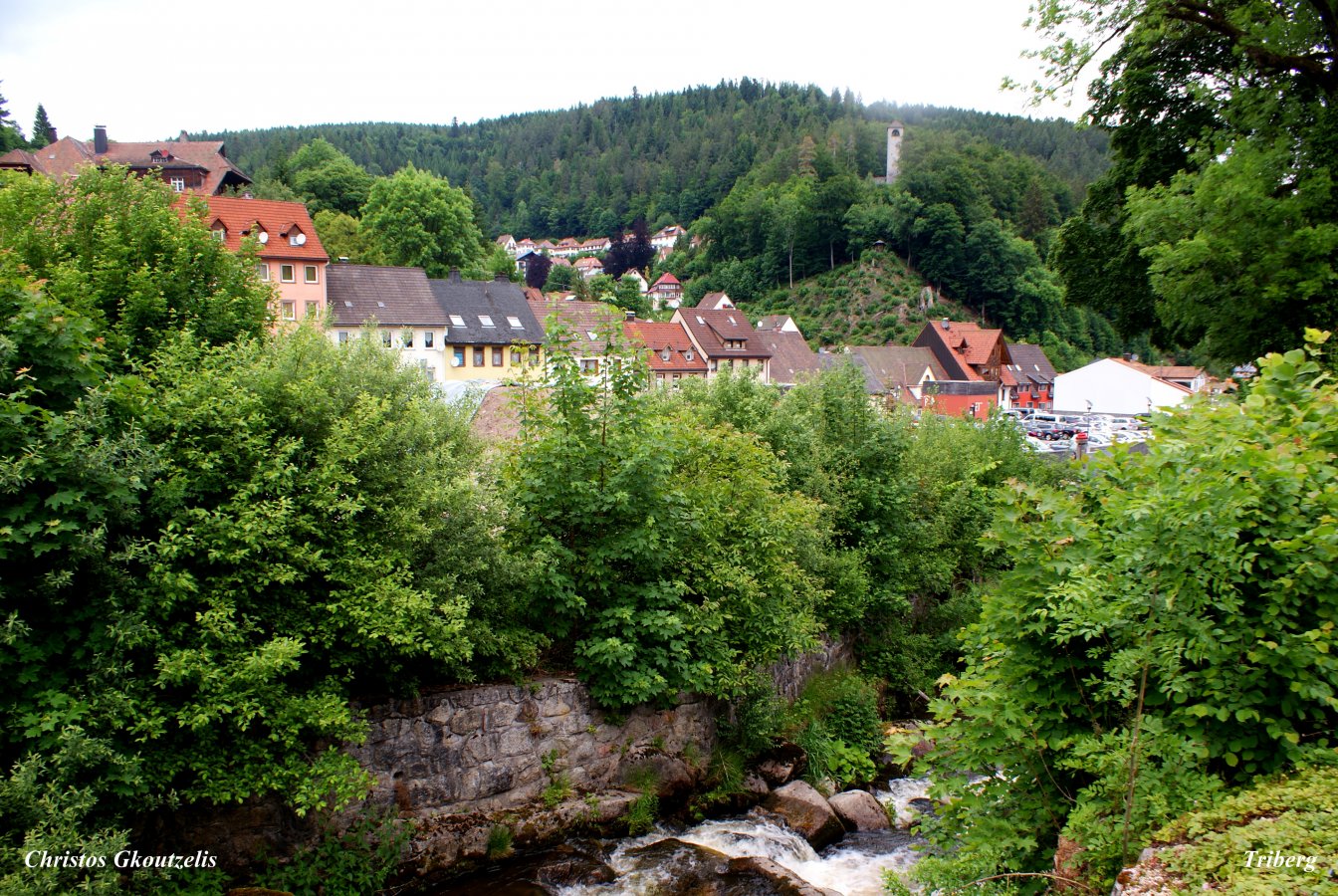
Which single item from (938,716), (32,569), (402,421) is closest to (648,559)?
(402,421)

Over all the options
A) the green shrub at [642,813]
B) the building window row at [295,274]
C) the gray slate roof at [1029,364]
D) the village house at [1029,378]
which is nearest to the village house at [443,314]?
the building window row at [295,274]

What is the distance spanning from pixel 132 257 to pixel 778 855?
482 inches

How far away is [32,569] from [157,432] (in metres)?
1.80

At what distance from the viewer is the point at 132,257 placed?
1237cm

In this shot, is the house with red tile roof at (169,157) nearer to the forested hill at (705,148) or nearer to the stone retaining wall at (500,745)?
the forested hill at (705,148)

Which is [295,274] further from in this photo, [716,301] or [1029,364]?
[1029,364]

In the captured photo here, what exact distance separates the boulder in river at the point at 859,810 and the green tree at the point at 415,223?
56050mm

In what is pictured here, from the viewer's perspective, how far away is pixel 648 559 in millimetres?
13242

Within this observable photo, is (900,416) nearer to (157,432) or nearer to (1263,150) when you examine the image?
(1263,150)

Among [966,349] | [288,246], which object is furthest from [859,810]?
[966,349]

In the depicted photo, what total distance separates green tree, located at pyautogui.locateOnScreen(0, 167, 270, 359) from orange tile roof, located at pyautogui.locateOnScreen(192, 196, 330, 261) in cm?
3356

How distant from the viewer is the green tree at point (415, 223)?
62.9 meters

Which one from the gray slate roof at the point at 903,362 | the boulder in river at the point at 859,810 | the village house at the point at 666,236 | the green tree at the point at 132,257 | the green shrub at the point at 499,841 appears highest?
the village house at the point at 666,236

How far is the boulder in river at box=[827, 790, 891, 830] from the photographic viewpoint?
530 inches
